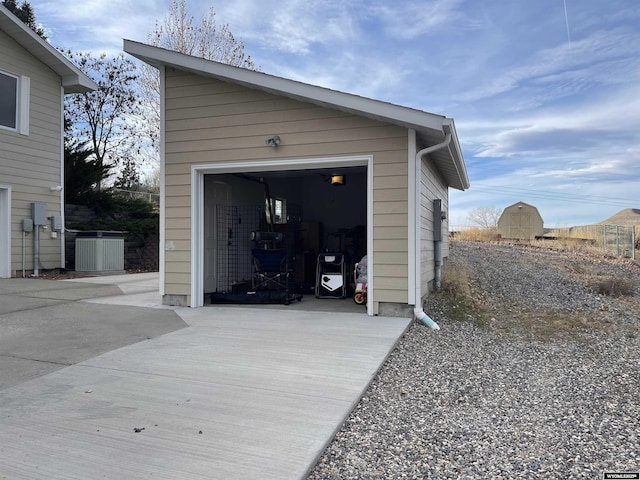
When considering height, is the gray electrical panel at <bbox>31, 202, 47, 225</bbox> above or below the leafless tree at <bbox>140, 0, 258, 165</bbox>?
below

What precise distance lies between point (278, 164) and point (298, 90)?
3.42ft

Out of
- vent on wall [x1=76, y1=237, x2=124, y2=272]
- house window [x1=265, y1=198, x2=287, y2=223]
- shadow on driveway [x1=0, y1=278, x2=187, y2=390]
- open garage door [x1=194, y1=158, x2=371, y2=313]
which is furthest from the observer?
vent on wall [x1=76, y1=237, x2=124, y2=272]

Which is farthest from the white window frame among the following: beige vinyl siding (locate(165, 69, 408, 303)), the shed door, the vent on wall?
the shed door

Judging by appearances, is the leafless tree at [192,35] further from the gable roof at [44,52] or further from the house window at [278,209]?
the house window at [278,209]

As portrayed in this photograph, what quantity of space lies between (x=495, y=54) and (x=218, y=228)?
24.9 feet

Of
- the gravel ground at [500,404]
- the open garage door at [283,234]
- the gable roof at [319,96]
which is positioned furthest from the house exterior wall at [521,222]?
the gable roof at [319,96]

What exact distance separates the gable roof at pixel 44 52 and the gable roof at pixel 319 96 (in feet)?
15.2

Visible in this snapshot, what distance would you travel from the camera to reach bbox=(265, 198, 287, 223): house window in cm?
982

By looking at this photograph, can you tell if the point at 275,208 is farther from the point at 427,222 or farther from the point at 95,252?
the point at 95,252

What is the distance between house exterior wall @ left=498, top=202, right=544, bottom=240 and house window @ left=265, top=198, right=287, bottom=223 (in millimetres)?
15912

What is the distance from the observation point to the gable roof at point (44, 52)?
9.11 meters

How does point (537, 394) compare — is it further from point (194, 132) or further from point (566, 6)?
point (566, 6)

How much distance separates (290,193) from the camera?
10727 millimetres

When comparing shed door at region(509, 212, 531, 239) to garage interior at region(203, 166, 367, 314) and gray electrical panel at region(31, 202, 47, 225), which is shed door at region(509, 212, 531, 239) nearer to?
garage interior at region(203, 166, 367, 314)
